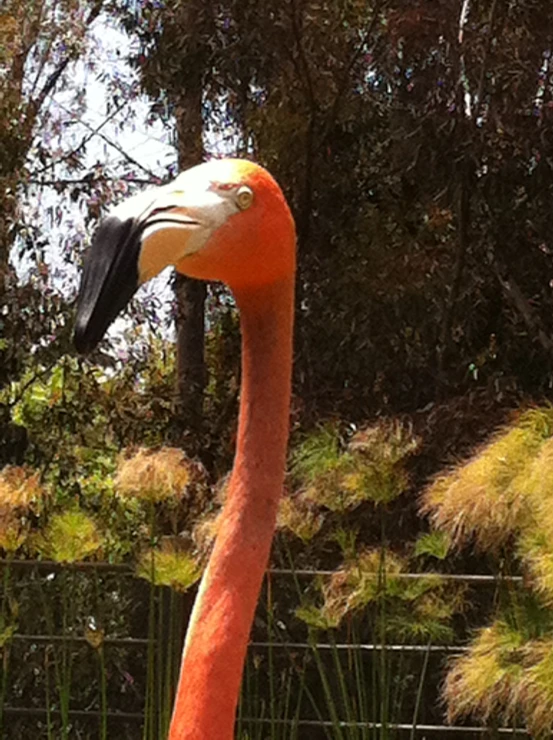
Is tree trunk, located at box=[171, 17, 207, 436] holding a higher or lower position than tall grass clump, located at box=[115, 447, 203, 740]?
higher

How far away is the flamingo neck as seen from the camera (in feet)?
3.94

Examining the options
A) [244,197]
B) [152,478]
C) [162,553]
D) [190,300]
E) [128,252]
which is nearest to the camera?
[128,252]

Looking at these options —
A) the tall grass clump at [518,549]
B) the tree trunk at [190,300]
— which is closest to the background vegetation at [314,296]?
the tree trunk at [190,300]

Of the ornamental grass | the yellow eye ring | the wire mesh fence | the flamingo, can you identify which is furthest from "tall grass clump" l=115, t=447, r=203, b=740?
the yellow eye ring

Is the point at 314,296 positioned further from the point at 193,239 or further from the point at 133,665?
the point at 193,239

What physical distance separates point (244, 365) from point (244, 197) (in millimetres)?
187

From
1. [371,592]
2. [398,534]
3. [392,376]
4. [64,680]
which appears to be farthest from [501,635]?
[392,376]

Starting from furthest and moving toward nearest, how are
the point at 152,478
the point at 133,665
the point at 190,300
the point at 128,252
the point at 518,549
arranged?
the point at 190,300 → the point at 133,665 → the point at 152,478 → the point at 518,549 → the point at 128,252

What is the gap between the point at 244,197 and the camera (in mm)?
1212

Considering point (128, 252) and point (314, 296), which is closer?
point (128, 252)

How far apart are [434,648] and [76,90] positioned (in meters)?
2.26

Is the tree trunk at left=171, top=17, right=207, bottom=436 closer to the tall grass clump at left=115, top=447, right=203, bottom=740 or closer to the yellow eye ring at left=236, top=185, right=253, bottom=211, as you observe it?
the tall grass clump at left=115, top=447, right=203, bottom=740

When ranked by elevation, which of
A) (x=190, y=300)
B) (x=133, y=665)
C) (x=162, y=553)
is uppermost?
(x=190, y=300)

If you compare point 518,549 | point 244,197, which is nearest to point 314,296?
point 518,549
